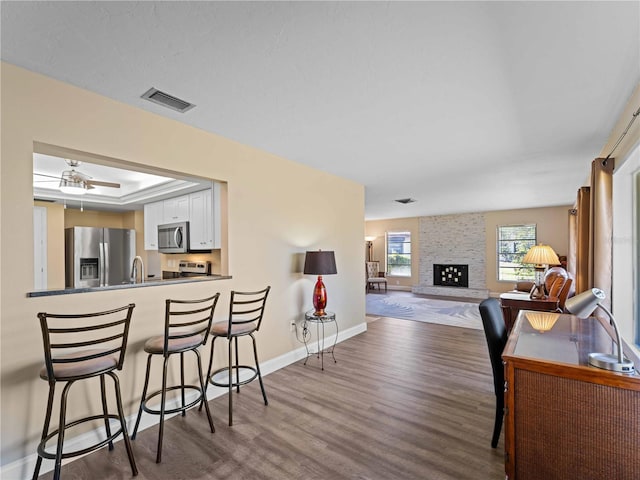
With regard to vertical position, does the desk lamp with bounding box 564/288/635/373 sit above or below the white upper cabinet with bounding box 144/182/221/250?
below

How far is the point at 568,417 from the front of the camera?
1500 millimetres

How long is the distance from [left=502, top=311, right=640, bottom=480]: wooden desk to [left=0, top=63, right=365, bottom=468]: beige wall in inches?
96.4

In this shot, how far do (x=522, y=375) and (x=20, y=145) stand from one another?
3.16 m

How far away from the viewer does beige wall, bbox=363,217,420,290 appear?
420 inches

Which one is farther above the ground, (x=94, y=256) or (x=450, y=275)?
(x=94, y=256)

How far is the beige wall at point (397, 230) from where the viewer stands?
10656mm

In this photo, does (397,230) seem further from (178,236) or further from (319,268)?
(178,236)

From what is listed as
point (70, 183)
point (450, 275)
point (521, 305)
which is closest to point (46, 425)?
point (70, 183)

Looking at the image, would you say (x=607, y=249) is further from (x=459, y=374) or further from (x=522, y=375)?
(x=522, y=375)

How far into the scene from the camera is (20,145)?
1910 millimetres

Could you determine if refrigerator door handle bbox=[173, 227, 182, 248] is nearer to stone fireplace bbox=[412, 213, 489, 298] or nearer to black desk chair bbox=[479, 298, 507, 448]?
black desk chair bbox=[479, 298, 507, 448]

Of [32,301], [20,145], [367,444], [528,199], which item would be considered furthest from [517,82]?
[528,199]

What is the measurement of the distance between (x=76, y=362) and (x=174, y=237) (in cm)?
236

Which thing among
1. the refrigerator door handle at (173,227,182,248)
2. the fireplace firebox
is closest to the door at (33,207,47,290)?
the refrigerator door handle at (173,227,182,248)
